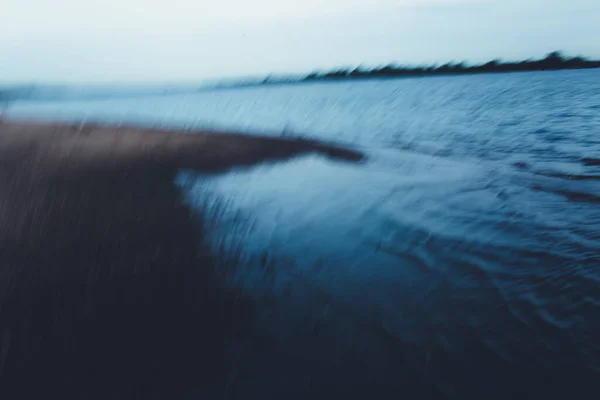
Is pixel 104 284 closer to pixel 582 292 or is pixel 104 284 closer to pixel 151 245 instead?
pixel 151 245

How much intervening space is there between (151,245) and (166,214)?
1573 mm

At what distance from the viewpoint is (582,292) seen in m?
3.88

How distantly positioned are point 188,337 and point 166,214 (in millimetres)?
4066

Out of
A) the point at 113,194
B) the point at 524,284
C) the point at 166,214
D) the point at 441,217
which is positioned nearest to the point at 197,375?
the point at 524,284

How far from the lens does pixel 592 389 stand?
269 cm

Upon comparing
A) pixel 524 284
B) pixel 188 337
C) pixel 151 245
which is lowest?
pixel 188 337

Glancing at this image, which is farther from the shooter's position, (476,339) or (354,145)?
(354,145)

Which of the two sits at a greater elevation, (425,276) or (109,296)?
(425,276)

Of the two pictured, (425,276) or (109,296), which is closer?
(109,296)

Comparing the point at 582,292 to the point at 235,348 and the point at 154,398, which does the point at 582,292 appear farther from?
the point at 154,398

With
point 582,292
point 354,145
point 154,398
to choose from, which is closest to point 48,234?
point 154,398

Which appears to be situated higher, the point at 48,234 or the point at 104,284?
the point at 48,234

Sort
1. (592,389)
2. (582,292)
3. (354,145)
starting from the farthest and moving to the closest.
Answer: (354,145) < (582,292) < (592,389)

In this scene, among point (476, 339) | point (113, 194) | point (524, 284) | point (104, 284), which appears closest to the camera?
point (476, 339)
